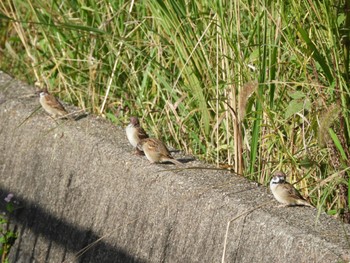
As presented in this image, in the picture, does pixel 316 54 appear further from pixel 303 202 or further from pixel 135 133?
pixel 135 133

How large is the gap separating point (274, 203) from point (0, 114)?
2.77 meters

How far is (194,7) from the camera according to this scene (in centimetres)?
625

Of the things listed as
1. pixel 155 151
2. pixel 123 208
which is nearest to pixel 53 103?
pixel 155 151

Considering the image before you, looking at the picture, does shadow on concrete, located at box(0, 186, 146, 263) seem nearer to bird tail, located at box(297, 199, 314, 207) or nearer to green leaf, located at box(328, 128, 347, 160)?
bird tail, located at box(297, 199, 314, 207)

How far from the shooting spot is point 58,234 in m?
6.12

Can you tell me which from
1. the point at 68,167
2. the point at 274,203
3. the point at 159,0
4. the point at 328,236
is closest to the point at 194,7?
the point at 159,0

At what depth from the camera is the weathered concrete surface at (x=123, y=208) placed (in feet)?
15.4

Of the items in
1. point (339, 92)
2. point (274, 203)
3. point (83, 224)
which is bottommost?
point (83, 224)

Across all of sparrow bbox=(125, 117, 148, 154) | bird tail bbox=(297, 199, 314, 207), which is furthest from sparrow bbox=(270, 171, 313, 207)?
sparrow bbox=(125, 117, 148, 154)

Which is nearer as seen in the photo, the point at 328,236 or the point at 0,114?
the point at 328,236

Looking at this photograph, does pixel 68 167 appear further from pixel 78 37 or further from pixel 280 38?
pixel 280 38

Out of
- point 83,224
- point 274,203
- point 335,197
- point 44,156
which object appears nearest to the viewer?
point 274,203

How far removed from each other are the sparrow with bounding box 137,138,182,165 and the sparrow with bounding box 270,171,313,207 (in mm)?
794

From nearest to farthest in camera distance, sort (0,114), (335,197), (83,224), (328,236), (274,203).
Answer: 1. (328,236)
2. (274,203)
3. (335,197)
4. (83,224)
5. (0,114)
